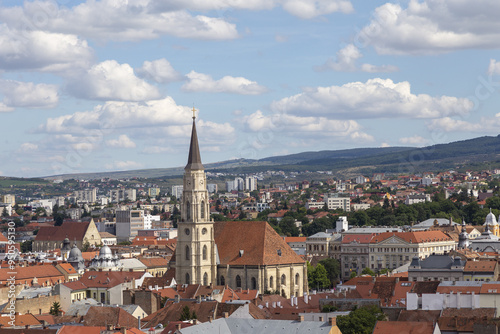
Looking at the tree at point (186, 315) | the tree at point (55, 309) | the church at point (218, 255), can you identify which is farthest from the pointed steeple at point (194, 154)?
the tree at point (186, 315)

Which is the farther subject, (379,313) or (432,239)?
(432,239)

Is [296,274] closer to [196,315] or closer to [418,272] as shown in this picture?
[418,272]

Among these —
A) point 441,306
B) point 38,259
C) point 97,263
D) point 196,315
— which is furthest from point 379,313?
point 38,259

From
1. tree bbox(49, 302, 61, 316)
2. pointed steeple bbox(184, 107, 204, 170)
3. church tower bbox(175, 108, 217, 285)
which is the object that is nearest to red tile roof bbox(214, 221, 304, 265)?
church tower bbox(175, 108, 217, 285)

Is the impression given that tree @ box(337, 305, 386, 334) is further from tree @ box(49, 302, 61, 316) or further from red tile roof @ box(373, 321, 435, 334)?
tree @ box(49, 302, 61, 316)

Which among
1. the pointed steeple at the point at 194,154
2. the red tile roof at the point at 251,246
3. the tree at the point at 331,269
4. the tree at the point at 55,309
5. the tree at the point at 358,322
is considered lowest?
the tree at the point at 331,269

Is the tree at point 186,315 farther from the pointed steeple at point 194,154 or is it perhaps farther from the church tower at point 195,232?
the pointed steeple at point 194,154

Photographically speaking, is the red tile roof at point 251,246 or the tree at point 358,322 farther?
Result: the red tile roof at point 251,246

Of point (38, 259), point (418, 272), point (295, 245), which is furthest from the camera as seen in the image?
point (295, 245)

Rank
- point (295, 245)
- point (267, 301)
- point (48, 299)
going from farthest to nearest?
point (295, 245) → point (48, 299) → point (267, 301)
